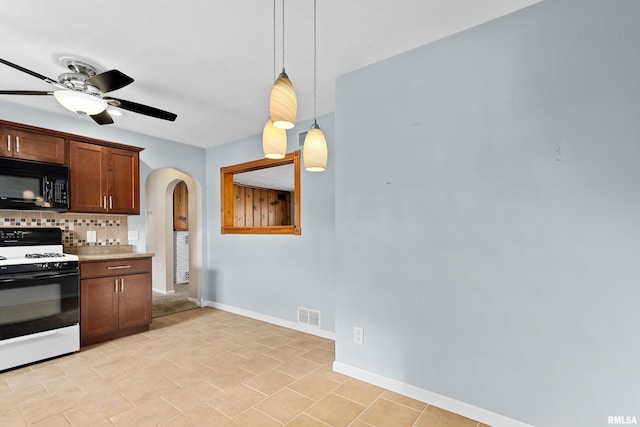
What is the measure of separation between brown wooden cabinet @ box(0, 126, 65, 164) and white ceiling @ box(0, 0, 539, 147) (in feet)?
1.46

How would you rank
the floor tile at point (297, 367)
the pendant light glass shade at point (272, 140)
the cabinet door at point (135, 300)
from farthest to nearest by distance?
the cabinet door at point (135, 300), the floor tile at point (297, 367), the pendant light glass shade at point (272, 140)

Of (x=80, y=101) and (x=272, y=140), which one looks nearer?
(x=272, y=140)

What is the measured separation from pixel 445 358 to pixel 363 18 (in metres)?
2.31

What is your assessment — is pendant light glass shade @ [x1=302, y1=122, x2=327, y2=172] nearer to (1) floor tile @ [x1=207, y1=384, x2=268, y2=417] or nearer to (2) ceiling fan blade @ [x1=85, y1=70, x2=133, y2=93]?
(2) ceiling fan blade @ [x1=85, y1=70, x2=133, y2=93]

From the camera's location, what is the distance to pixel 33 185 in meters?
3.13

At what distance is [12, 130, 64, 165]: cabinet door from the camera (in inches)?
121

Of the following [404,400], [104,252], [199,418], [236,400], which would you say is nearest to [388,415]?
[404,400]

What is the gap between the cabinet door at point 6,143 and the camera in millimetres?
2998

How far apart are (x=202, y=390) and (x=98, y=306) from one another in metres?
1.77

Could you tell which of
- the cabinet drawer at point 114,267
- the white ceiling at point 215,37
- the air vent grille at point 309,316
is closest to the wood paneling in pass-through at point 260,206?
the cabinet drawer at point 114,267

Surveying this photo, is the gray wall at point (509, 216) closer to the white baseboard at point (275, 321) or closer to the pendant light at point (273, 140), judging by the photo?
the pendant light at point (273, 140)

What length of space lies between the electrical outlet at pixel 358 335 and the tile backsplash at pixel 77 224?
3.31 meters

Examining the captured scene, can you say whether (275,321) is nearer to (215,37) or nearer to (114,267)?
(114,267)

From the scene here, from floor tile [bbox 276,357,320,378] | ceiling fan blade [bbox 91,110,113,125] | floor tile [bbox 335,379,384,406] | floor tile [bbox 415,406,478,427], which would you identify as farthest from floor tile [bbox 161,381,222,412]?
ceiling fan blade [bbox 91,110,113,125]
